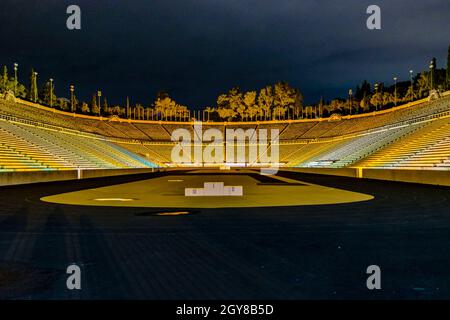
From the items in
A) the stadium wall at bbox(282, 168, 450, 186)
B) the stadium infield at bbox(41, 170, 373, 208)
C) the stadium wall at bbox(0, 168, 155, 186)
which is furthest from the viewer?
the stadium wall at bbox(0, 168, 155, 186)

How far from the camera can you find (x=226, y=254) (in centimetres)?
852

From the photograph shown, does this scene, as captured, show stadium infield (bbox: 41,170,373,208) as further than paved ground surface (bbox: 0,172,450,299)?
Yes

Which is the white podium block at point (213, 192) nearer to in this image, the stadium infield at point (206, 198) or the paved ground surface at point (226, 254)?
the stadium infield at point (206, 198)

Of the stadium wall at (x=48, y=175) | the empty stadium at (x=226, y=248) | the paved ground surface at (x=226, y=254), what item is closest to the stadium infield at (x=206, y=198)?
the empty stadium at (x=226, y=248)

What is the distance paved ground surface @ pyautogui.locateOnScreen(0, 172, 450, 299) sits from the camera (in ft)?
20.1

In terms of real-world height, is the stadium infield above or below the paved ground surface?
below

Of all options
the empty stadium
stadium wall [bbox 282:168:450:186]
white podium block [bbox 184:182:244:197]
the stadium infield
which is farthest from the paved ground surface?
stadium wall [bbox 282:168:450:186]

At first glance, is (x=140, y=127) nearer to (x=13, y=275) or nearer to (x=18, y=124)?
(x=18, y=124)

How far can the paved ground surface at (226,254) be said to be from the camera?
612 centimetres

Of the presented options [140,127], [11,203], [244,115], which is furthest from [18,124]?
[244,115]

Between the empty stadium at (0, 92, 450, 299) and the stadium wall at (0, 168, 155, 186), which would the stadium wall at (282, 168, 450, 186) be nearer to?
the empty stadium at (0, 92, 450, 299)

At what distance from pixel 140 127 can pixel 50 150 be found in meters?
58.6

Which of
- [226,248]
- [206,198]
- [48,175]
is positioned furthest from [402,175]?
[226,248]

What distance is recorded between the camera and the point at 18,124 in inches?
2308
